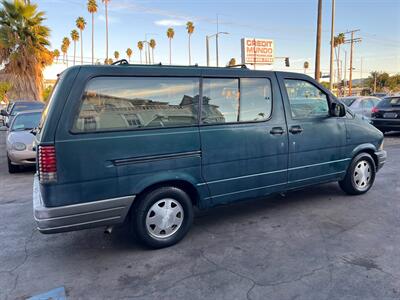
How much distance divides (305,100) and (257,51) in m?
27.6

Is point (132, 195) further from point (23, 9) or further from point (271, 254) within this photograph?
point (23, 9)

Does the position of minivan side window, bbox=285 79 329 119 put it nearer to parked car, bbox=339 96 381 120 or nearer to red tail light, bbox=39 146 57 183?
red tail light, bbox=39 146 57 183

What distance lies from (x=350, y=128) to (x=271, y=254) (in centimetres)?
259

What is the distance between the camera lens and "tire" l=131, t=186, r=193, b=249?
3.53m

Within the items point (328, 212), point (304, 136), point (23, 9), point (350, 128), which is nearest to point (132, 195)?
point (304, 136)

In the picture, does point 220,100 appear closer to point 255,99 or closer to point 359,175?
point 255,99

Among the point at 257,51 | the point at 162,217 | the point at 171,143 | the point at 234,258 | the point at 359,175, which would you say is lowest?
the point at 234,258

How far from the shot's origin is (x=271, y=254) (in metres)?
3.48

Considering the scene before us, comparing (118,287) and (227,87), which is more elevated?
(227,87)

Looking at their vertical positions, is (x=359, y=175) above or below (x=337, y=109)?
below

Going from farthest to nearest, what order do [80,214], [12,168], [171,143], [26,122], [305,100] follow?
[26,122] < [12,168] < [305,100] < [171,143] < [80,214]

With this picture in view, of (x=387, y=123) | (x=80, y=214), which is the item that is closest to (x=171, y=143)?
(x=80, y=214)

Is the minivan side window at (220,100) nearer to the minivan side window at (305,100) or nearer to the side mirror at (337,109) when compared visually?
the minivan side window at (305,100)

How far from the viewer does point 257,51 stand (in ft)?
101
